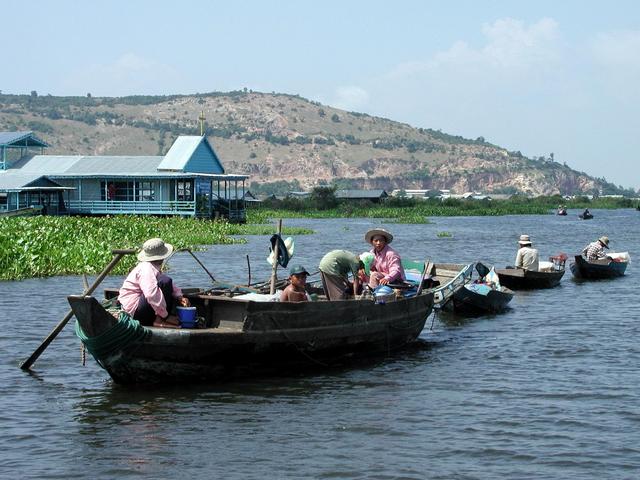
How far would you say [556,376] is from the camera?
52.5ft

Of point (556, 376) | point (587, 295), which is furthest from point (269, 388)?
point (587, 295)

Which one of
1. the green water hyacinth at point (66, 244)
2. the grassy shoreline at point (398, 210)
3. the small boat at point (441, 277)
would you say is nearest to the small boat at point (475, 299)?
the small boat at point (441, 277)

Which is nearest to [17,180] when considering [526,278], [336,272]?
[526,278]

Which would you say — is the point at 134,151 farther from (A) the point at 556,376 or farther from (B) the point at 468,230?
(A) the point at 556,376

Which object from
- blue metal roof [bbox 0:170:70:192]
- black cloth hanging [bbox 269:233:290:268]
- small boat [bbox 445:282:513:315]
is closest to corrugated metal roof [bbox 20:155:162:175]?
blue metal roof [bbox 0:170:70:192]

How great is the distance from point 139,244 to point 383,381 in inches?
917

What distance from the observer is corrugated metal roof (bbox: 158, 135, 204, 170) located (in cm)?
6094

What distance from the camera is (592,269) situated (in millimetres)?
31359

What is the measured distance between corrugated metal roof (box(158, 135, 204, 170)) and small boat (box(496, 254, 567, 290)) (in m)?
35.3

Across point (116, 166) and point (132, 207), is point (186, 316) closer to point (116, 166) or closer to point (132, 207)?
point (132, 207)

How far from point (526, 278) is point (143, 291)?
15.9m

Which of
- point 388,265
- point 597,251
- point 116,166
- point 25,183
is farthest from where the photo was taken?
point 116,166

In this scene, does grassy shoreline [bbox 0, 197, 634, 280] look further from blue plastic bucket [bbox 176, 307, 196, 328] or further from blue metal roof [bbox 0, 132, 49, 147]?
blue metal roof [bbox 0, 132, 49, 147]

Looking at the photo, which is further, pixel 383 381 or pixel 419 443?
pixel 383 381
